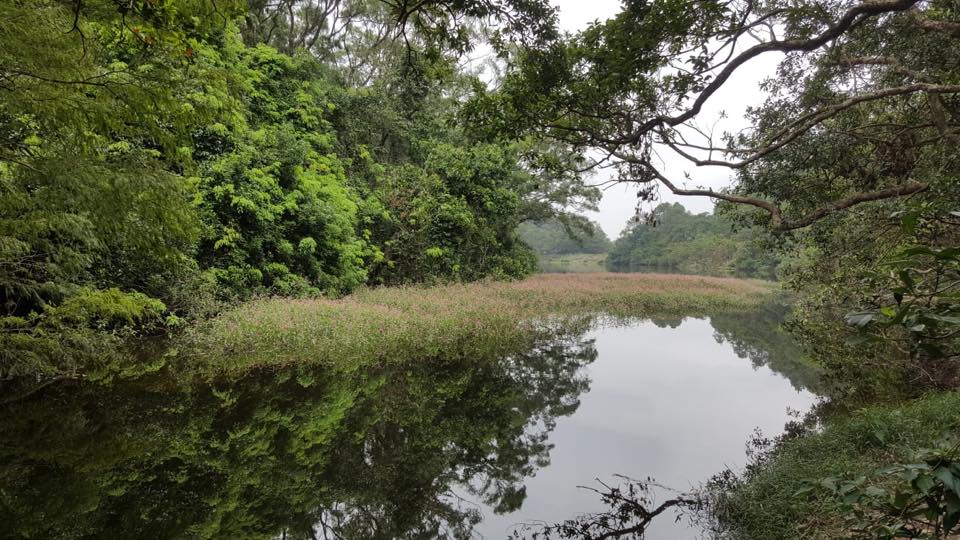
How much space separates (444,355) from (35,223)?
7.32 m

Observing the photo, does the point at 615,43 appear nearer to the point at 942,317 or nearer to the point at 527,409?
the point at 942,317

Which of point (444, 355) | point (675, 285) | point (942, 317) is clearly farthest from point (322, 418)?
point (675, 285)

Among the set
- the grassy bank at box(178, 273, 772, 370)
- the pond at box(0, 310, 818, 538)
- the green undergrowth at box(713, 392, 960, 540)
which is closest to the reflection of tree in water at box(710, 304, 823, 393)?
the pond at box(0, 310, 818, 538)

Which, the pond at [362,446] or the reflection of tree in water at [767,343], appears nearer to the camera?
the pond at [362,446]

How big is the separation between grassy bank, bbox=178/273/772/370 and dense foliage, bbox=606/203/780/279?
1166 inches

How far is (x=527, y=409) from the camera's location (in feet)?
26.9

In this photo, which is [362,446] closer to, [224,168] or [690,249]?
[224,168]

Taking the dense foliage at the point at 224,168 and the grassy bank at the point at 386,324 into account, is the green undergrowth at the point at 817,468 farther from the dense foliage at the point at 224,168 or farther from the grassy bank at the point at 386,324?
the grassy bank at the point at 386,324

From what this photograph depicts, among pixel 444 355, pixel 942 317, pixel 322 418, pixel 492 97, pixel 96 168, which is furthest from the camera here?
pixel 444 355

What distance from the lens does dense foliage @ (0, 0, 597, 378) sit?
14.5 ft

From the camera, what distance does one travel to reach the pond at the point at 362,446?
4707 millimetres

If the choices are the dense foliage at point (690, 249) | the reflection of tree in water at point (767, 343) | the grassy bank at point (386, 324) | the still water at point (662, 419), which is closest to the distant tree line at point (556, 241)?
the dense foliage at point (690, 249)

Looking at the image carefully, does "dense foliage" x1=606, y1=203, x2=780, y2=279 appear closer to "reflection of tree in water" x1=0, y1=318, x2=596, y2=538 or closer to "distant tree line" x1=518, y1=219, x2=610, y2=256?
"distant tree line" x1=518, y1=219, x2=610, y2=256

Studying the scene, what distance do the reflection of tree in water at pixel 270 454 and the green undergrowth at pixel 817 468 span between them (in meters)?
2.32
